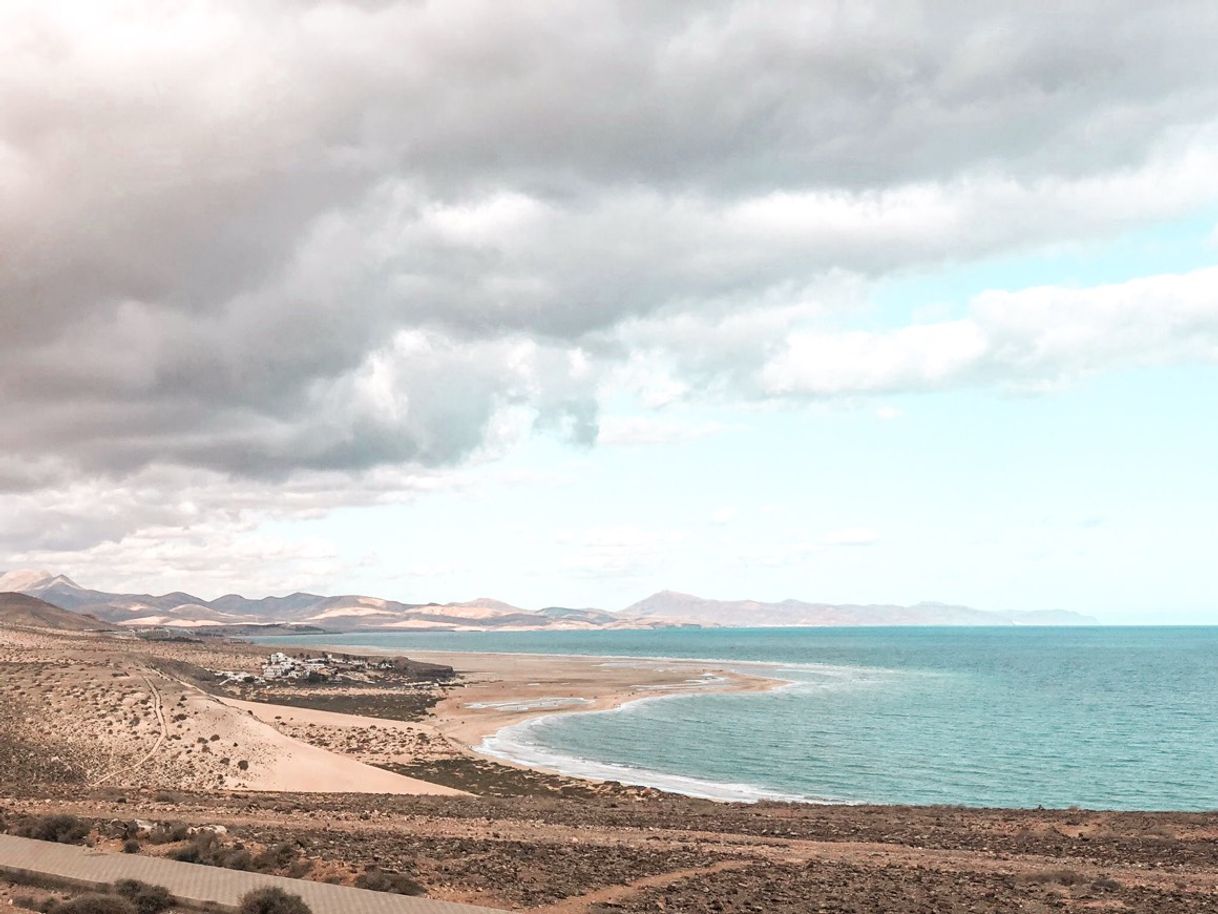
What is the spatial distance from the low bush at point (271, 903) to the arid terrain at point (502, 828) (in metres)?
4.34

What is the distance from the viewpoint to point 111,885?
18875 millimetres

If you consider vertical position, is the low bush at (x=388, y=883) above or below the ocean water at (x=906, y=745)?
above

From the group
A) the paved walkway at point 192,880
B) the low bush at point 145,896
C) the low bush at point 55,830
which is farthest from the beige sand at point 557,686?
the low bush at point 145,896

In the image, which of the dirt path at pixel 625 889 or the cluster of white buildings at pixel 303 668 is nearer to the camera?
the dirt path at pixel 625 889

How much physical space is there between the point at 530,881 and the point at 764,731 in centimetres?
5880

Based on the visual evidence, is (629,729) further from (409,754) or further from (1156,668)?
(1156,668)

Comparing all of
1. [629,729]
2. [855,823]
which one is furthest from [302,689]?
[855,823]

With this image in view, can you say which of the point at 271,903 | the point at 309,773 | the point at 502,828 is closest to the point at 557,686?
the point at 309,773

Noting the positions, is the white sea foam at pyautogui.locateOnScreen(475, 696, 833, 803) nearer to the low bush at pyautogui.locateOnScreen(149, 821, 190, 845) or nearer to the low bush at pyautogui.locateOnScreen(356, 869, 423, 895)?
the low bush at pyautogui.locateOnScreen(149, 821, 190, 845)

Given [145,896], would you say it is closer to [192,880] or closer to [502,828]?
[192,880]

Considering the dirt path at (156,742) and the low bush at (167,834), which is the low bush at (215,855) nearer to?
the low bush at (167,834)

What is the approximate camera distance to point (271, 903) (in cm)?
1702

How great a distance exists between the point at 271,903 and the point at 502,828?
15.1 m

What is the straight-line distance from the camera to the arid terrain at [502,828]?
2283cm
